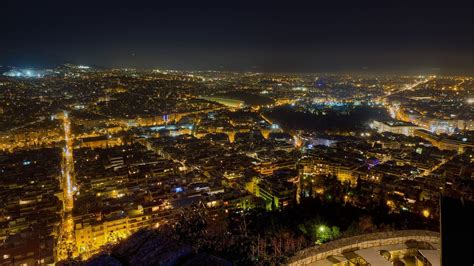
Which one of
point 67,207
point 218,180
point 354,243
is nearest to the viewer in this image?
point 354,243

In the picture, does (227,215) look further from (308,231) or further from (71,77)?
(71,77)

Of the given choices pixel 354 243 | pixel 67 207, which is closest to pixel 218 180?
pixel 67 207

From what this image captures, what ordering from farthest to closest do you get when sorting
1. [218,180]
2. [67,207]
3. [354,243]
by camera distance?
[218,180] → [67,207] → [354,243]

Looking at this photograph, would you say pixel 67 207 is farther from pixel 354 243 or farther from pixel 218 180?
pixel 354 243

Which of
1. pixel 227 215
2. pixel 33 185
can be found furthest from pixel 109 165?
pixel 227 215

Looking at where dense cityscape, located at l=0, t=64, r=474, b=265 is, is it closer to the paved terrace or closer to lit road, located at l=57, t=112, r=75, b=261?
lit road, located at l=57, t=112, r=75, b=261

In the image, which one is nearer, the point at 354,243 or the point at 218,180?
the point at 354,243

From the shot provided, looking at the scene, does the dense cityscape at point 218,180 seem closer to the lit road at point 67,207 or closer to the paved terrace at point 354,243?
the lit road at point 67,207

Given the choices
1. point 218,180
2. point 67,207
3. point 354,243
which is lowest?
point 67,207

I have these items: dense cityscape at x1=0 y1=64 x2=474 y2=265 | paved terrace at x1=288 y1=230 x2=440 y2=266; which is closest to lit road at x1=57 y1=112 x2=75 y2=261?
dense cityscape at x1=0 y1=64 x2=474 y2=265
